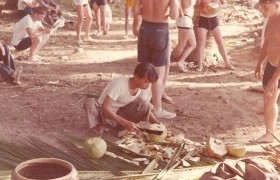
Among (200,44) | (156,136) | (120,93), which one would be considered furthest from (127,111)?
(200,44)

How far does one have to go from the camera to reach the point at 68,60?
33.9 ft

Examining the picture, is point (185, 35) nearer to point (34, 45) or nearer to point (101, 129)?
point (34, 45)

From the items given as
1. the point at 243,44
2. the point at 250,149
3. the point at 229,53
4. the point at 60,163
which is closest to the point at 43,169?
the point at 60,163

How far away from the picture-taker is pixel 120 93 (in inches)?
257

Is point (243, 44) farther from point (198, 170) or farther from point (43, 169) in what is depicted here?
point (43, 169)

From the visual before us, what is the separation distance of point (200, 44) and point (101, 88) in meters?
2.17

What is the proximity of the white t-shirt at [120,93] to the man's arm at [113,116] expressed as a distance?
0.25 ft

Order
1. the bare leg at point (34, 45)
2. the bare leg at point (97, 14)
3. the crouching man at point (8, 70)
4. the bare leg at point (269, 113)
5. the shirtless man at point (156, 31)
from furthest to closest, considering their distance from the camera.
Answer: the bare leg at point (97, 14) < the bare leg at point (34, 45) < the crouching man at point (8, 70) < the shirtless man at point (156, 31) < the bare leg at point (269, 113)

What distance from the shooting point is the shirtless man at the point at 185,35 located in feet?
30.8

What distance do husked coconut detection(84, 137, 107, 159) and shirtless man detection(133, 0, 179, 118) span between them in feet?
6.01

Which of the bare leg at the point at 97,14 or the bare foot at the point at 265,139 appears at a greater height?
the bare leg at the point at 97,14

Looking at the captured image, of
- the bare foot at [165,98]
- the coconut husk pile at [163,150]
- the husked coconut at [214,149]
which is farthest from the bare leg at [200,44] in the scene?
the husked coconut at [214,149]

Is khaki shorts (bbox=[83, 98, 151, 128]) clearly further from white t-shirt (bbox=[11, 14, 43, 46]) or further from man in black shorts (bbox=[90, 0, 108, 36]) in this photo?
man in black shorts (bbox=[90, 0, 108, 36])

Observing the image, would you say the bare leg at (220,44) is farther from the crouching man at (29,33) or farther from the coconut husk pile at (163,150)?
the coconut husk pile at (163,150)
